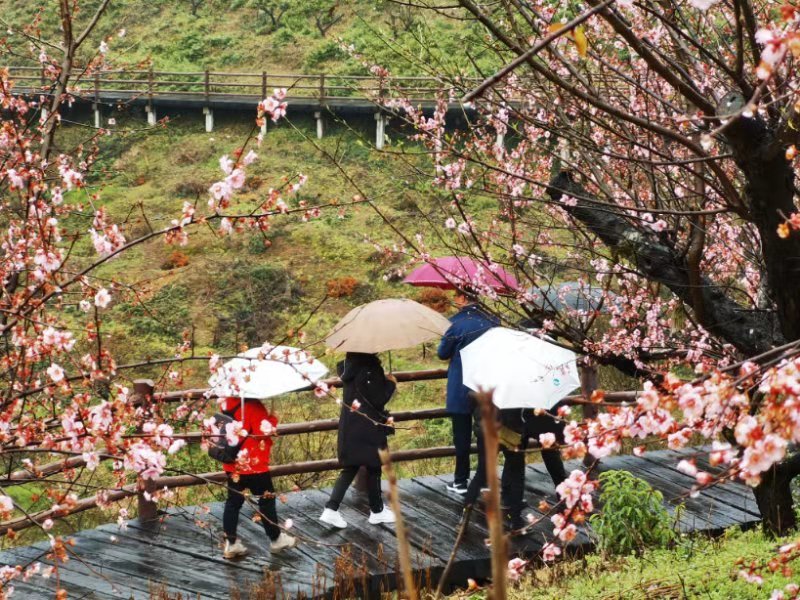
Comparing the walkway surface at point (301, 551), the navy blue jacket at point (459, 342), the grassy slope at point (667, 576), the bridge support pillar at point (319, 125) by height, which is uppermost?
the bridge support pillar at point (319, 125)

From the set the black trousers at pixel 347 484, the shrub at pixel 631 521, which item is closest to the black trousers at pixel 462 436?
the black trousers at pixel 347 484

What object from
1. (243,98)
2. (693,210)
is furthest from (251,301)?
(693,210)

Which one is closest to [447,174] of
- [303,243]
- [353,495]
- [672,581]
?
[353,495]

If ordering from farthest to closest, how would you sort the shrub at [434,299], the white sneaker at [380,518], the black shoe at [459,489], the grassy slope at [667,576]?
the shrub at [434,299] → the black shoe at [459,489] → the white sneaker at [380,518] → the grassy slope at [667,576]

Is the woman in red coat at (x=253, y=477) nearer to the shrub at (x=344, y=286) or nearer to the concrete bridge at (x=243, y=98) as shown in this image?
the shrub at (x=344, y=286)

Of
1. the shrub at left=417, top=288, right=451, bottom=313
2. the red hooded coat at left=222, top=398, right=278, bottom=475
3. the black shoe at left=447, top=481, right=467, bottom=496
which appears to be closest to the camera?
the red hooded coat at left=222, top=398, right=278, bottom=475

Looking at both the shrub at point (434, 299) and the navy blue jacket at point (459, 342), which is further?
the shrub at point (434, 299)

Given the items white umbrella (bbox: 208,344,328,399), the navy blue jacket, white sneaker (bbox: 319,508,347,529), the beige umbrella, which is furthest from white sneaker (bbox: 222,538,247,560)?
the navy blue jacket

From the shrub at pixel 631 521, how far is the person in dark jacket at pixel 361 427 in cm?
147

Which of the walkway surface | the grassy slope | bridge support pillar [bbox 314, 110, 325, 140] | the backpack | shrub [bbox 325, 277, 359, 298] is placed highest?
bridge support pillar [bbox 314, 110, 325, 140]

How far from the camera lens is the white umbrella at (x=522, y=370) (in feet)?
18.3

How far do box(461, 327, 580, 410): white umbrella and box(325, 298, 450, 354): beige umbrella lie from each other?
55 centimetres

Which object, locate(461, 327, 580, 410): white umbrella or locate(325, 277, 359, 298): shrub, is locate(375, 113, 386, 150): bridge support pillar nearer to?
locate(325, 277, 359, 298): shrub

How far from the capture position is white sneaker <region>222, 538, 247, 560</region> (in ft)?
18.8
